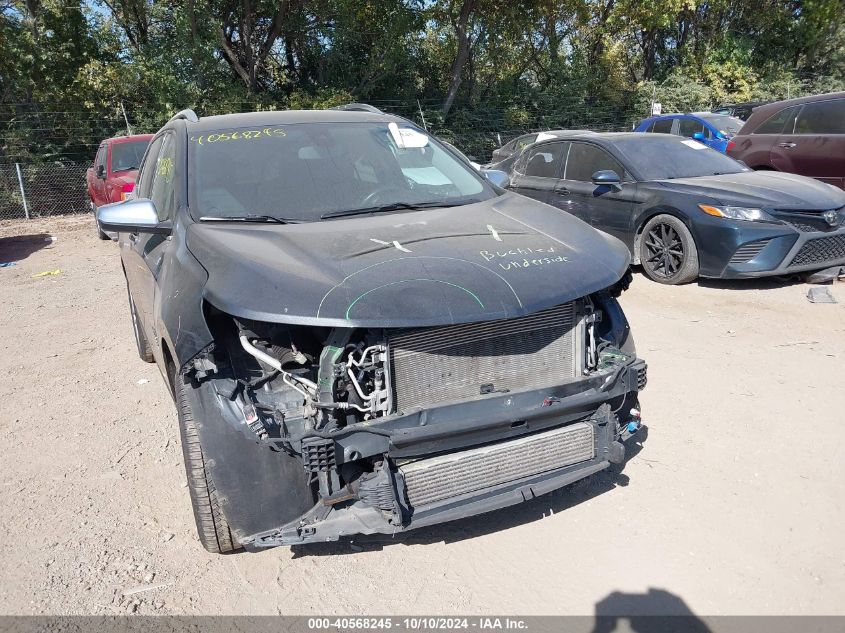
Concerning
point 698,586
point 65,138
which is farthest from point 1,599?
point 65,138

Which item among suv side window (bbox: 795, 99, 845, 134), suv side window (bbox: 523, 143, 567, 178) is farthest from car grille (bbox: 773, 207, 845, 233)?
suv side window (bbox: 795, 99, 845, 134)

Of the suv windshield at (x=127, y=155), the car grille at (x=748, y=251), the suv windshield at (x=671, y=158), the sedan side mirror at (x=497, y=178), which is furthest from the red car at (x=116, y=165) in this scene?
the car grille at (x=748, y=251)

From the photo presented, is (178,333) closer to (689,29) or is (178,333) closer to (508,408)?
(508,408)

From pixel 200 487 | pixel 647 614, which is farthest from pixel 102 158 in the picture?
pixel 647 614

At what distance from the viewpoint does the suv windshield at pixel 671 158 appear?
24.3ft

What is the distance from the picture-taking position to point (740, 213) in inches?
253

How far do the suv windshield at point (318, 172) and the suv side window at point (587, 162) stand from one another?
150 inches

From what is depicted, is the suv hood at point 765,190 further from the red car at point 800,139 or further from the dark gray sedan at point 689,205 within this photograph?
the red car at point 800,139

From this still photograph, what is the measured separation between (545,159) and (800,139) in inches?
142

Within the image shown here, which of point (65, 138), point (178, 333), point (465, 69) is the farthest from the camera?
point (465, 69)

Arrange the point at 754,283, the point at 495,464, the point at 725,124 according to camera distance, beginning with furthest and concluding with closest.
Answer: the point at 725,124 → the point at 754,283 → the point at 495,464

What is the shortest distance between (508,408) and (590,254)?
2.80 ft

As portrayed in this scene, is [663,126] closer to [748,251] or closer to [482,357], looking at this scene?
[748,251]

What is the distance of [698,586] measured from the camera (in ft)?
8.96
